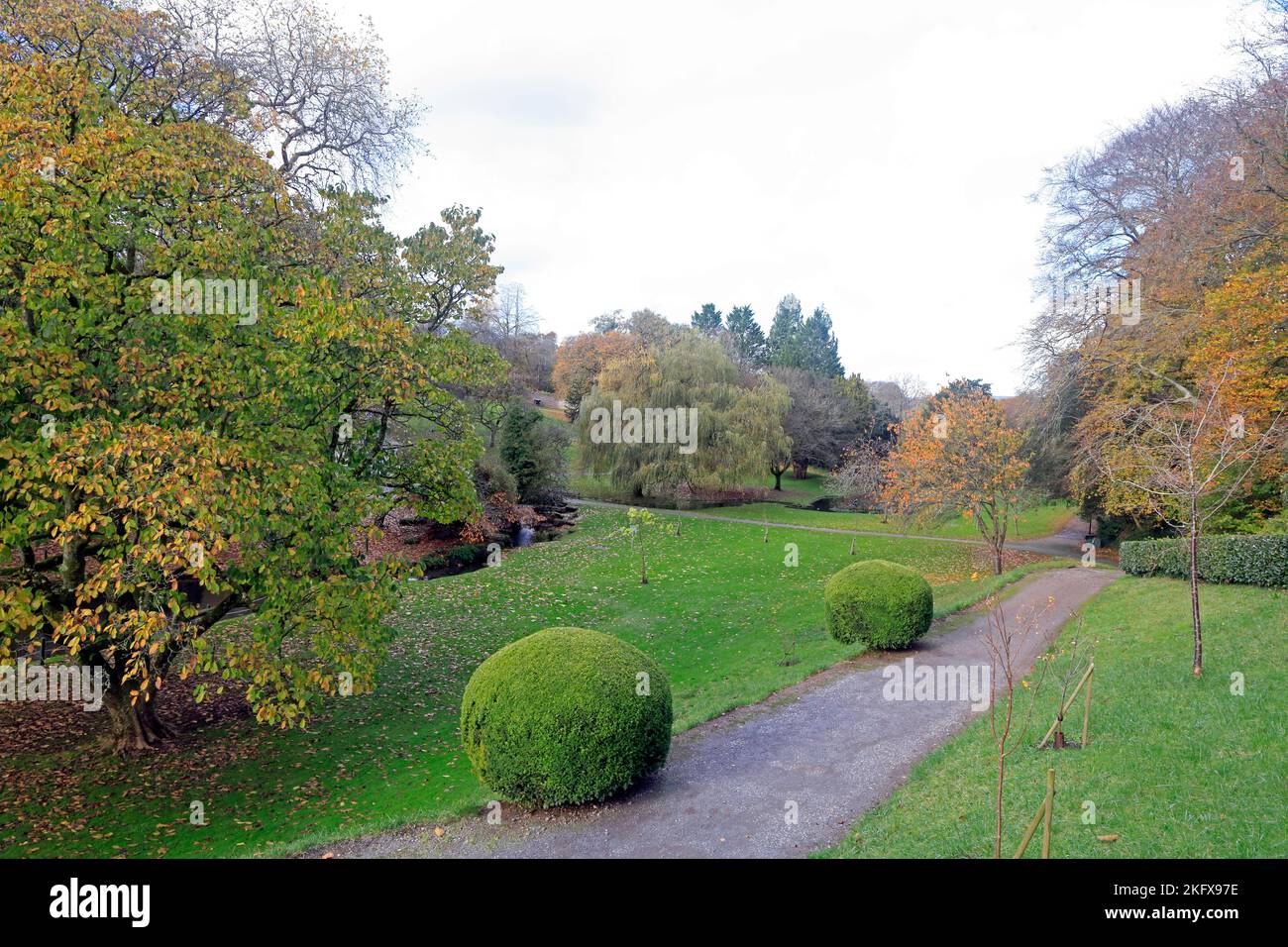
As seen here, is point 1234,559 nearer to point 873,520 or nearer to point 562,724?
point 562,724

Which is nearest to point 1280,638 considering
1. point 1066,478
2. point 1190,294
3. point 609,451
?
point 1190,294

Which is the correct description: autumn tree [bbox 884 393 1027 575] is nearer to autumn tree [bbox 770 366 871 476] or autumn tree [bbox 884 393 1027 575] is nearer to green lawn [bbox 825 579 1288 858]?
green lawn [bbox 825 579 1288 858]

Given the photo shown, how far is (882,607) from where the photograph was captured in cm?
1407

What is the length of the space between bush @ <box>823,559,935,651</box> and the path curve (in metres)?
2.09

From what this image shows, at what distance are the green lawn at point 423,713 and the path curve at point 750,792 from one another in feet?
2.64

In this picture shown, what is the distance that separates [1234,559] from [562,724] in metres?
16.5

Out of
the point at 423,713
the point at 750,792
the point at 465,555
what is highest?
the point at 750,792

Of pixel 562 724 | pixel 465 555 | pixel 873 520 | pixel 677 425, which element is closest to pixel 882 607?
pixel 562 724

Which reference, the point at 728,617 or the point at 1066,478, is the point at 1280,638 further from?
the point at 1066,478

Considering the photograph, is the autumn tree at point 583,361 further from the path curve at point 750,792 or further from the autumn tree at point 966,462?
the path curve at point 750,792

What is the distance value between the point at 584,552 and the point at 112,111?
69.7 ft

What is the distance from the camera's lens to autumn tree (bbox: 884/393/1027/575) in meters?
24.1
